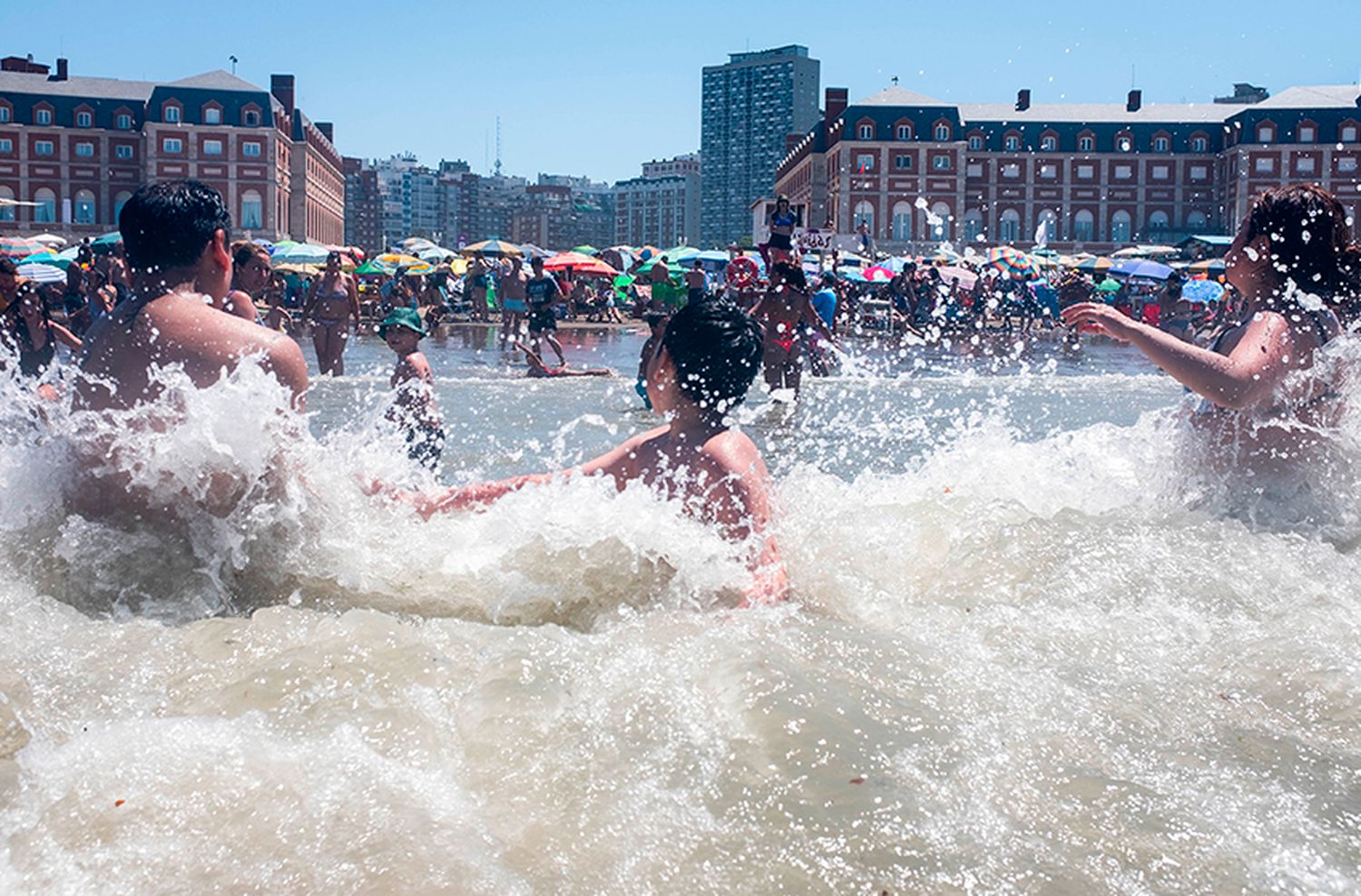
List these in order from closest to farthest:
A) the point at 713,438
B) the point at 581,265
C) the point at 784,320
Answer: the point at 713,438, the point at 784,320, the point at 581,265

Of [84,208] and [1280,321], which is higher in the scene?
[84,208]

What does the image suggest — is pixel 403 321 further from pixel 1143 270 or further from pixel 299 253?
pixel 1143 270

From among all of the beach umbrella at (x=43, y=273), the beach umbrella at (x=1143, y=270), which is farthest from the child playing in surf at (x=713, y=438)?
the beach umbrella at (x=1143, y=270)

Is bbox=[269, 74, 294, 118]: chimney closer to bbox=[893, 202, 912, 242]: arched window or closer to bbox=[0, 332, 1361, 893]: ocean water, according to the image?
bbox=[893, 202, 912, 242]: arched window


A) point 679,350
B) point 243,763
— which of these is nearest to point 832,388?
point 679,350

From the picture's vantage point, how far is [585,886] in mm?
2244

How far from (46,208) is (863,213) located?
51.2 m

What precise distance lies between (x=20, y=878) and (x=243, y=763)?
1.48 feet

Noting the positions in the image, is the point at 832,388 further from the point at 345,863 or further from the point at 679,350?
the point at 345,863

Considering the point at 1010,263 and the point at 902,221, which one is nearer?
the point at 1010,263

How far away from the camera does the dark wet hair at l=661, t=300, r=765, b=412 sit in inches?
138

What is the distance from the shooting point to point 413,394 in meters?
6.48

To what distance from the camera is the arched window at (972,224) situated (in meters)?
80.0

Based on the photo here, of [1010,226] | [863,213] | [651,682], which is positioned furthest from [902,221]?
[651,682]
